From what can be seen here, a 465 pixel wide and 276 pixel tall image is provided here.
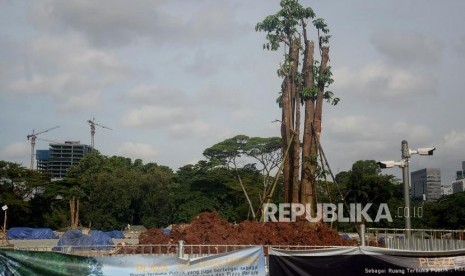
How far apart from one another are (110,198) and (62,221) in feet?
24.7

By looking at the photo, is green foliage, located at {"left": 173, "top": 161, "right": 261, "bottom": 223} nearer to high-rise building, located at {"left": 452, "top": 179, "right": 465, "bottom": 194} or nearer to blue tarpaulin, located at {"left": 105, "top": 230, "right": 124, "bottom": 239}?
blue tarpaulin, located at {"left": 105, "top": 230, "right": 124, "bottom": 239}

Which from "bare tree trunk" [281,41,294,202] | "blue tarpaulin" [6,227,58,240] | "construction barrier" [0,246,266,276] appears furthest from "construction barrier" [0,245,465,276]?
"blue tarpaulin" [6,227,58,240]

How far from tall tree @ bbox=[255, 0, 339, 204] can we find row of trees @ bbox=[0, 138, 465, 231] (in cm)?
3090

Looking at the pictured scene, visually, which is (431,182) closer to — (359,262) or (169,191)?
(169,191)

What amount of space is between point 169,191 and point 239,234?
191ft

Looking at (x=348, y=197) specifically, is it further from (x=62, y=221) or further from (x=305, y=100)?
(x=62, y=221)

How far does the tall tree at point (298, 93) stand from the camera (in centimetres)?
2362

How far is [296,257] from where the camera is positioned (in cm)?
928

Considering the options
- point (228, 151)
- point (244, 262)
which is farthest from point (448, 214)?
point (244, 262)

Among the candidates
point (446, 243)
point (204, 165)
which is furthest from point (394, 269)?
point (204, 165)

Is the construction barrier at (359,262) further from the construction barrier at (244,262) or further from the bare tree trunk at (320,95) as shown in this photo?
the bare tree trunk at (320,95)

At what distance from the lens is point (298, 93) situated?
24781mm

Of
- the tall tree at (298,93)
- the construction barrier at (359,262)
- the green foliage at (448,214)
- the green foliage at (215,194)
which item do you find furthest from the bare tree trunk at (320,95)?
the green foliage at (215,194)

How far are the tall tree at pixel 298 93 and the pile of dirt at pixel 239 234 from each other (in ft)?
22.9
